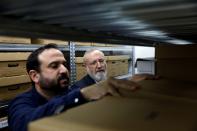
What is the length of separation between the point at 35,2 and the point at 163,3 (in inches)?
11.2

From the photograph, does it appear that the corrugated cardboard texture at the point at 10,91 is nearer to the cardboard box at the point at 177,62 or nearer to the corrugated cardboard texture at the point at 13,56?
the corrugated cardboard texture at the point at 13,56

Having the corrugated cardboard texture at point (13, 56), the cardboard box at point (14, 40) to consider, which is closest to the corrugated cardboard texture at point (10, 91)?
the corrugated cardboard texture at point (13, 56)

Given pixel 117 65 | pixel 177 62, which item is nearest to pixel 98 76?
pixel 117 65

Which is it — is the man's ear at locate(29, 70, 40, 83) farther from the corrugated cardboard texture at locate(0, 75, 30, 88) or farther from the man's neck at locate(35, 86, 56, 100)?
the corrugated cardboard texture at locate(0, 75, 30, 88)

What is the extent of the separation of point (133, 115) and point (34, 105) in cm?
81

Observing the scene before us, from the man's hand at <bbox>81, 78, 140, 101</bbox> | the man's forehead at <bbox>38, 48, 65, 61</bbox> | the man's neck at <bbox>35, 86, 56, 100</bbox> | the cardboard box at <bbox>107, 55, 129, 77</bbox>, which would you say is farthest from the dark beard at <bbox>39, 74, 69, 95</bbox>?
the cardboard box at <bbox>107, 55, 129, 77</bbox>

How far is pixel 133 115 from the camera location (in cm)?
55

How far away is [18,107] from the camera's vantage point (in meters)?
1.15

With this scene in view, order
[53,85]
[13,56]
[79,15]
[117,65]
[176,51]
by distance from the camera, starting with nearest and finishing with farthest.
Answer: [79,15] < [176,51] < [53,85] < [13,56] < [117,65]

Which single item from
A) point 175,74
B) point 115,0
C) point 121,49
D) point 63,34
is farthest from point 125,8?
point 121,49

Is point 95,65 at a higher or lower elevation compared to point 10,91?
higher

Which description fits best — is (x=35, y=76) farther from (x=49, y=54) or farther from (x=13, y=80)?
(x=13, y=80)

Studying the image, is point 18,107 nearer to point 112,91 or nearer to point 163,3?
point 112,91

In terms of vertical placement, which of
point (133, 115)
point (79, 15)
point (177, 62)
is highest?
point (79, 15)
